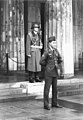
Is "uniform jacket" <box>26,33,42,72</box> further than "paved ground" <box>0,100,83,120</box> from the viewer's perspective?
Yes

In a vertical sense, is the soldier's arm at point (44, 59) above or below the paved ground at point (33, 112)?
above

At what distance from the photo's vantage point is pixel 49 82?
10.4 metres

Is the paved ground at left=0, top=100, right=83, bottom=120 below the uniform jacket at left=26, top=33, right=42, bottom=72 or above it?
below

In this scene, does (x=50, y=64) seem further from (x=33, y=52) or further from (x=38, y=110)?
(x=33, y=52)

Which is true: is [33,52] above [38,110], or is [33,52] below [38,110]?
above

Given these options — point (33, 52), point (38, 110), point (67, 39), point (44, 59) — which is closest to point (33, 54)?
point (33, 52)

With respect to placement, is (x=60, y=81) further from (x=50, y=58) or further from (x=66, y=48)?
(x=50, y=58)

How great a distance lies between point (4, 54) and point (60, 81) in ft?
27.6

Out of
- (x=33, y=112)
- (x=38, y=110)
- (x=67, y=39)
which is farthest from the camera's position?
(x=67, y=39)

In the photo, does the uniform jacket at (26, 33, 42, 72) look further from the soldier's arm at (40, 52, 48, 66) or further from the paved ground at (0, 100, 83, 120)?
the soldier's arm at (40, 52, 48, 66)

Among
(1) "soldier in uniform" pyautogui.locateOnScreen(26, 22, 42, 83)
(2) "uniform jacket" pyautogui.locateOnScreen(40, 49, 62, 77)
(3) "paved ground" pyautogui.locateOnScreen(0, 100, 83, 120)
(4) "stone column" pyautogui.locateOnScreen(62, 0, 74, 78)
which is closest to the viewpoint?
(3) "paved ground" pyautogui.locateOnScreen(0, 100, 83, 120)

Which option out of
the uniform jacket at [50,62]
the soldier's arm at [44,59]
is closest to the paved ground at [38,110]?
the uniform jacket at [50,62]

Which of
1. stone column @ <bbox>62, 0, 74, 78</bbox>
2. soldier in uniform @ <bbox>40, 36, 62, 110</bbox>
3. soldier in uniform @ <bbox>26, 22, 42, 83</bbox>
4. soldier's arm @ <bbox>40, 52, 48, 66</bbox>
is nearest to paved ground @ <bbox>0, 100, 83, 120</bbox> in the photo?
soldier in uniform @ <bbox>40, 36, 62, 110</bbox>

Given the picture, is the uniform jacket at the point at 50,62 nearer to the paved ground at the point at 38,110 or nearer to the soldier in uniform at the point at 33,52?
the paved ground at the point at 38,110
